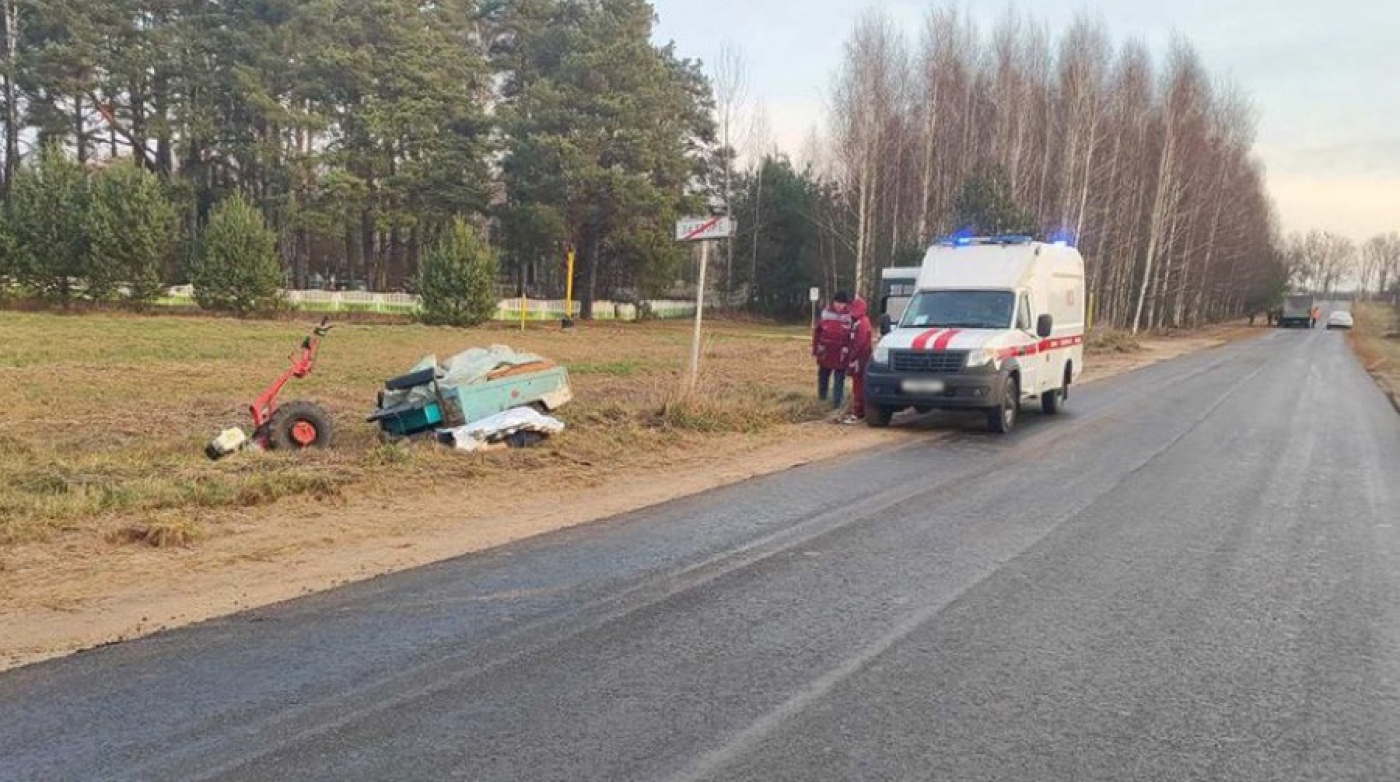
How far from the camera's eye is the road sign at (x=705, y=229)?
12.9 m

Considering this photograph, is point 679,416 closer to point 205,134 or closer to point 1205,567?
point 1205,567

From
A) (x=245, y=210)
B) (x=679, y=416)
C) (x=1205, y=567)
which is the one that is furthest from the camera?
Result: (x=245, y=210)

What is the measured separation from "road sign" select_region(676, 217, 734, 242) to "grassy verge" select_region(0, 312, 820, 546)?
199cm

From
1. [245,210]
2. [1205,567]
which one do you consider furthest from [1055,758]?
[245,210]

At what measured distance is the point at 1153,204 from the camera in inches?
2099

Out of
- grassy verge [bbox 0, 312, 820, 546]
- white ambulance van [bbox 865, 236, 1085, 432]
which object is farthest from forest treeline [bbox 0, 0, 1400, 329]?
white ambulance van [bbox 865, 236, 1085, 432]

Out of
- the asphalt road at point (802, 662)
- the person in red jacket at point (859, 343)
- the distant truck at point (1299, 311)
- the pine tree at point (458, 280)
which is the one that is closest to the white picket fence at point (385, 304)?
the pine tree at point (458, 280)

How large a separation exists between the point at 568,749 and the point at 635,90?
47.9 meters

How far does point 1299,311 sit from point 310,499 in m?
91.9

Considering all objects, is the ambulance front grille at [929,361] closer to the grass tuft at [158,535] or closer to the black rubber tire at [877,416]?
the black rubber tire at [877,416]

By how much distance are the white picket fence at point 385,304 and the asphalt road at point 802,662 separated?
3618 centimetres

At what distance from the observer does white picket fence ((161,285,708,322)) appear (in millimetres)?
43344

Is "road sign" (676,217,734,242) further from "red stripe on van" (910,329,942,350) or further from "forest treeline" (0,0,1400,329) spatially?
"forest treeline" (0,0,1400,329)

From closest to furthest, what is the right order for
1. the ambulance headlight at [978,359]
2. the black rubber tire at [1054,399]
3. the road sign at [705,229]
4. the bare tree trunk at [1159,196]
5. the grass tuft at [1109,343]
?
the road sign at [705,229] → the ambulance headlight at [978,359] → the black rubber tire at [1054,399] → the grass tuft at [1109,343] → the bare tree trunk at [1159,196]
